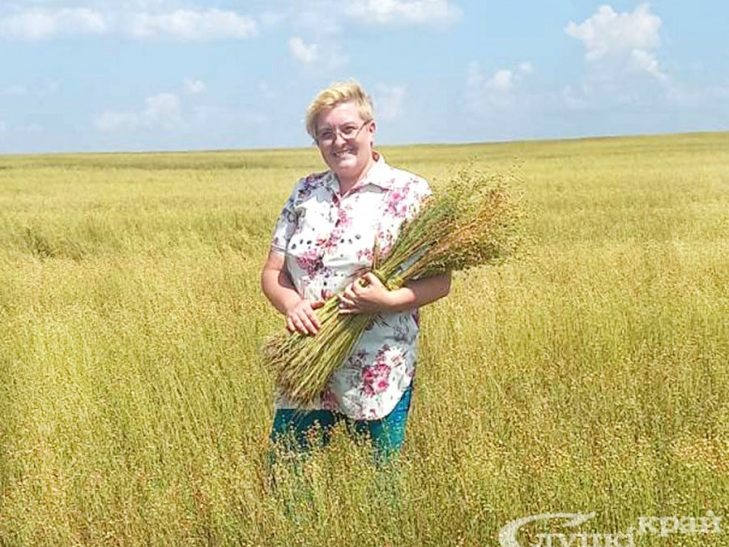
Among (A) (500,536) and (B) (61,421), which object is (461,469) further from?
(B) (61,421)

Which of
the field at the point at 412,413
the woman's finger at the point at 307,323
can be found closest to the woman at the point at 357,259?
the woman's finger at the point at 307,323

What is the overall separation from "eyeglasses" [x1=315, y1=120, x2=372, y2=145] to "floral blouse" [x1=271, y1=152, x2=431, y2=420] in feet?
0.44

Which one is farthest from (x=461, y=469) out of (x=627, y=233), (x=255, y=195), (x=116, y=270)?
(x=255, y=195)

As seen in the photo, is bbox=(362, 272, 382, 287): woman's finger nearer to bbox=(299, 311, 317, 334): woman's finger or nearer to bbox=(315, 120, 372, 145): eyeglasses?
bbox=(299, 311, 317, 334): woman's finger

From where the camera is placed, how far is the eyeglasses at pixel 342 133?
290 cm

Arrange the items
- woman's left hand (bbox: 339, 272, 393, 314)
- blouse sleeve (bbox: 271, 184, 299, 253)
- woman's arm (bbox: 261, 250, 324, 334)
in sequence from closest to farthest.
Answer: woman's left hand (bbox: 339, 272, 393, 314) < woman's arm (bbox: 261, 250, 324, 334) < blouse sleeve (bbox: 271, 184, 299, 253)

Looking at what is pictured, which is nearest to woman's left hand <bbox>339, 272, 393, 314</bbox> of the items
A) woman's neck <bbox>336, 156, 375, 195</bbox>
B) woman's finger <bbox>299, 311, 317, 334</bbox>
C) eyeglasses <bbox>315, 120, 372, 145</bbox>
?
woman's finger <bbox>299, 311, 317, 334</bbox>

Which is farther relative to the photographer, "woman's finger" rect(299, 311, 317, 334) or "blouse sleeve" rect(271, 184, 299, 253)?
"blouse sleeve" rect(271, 184, 299, 253)

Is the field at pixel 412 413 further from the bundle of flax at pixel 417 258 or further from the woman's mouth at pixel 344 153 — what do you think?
the woman's mouth at pixel 344 153

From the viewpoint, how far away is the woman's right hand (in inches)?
116

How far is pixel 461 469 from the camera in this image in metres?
3.11

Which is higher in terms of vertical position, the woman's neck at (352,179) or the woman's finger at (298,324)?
the woman's neck at (352,179)

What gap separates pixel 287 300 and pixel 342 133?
1.87 feet

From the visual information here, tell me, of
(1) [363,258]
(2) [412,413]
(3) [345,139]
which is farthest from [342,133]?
(2) [412,413]
